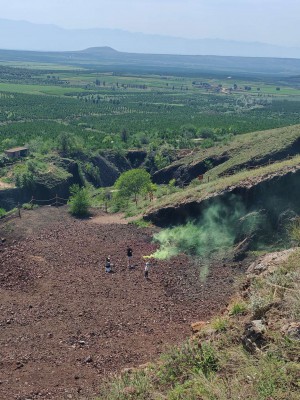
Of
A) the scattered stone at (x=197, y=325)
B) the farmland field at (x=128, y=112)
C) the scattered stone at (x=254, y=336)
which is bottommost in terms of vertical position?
the farmland field at (x=128, y=112)

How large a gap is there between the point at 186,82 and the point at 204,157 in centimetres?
14813

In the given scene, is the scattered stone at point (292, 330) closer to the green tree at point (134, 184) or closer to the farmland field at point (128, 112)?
the green tree at point (134, 184)

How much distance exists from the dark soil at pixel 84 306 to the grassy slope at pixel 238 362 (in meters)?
1.90

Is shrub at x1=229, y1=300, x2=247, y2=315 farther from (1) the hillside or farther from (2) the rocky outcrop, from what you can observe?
(2) the rocky outcrop

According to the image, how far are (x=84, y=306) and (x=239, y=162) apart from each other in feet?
65.5

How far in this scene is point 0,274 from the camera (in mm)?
18297

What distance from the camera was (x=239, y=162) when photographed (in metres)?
33.1

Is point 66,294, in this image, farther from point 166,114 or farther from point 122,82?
point 122,82

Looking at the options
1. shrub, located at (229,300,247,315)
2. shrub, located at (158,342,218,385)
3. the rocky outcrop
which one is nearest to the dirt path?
the rocky outcrop

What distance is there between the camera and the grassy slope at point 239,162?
22.7m

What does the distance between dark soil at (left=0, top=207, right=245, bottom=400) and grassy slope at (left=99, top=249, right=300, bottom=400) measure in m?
1.90

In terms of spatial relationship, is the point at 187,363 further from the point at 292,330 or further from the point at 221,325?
the point at 292,330

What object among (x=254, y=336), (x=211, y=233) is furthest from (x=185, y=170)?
(x=254, y=336)

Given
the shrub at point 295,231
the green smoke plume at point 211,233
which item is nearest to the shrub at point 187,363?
the shrub at point 295,231
